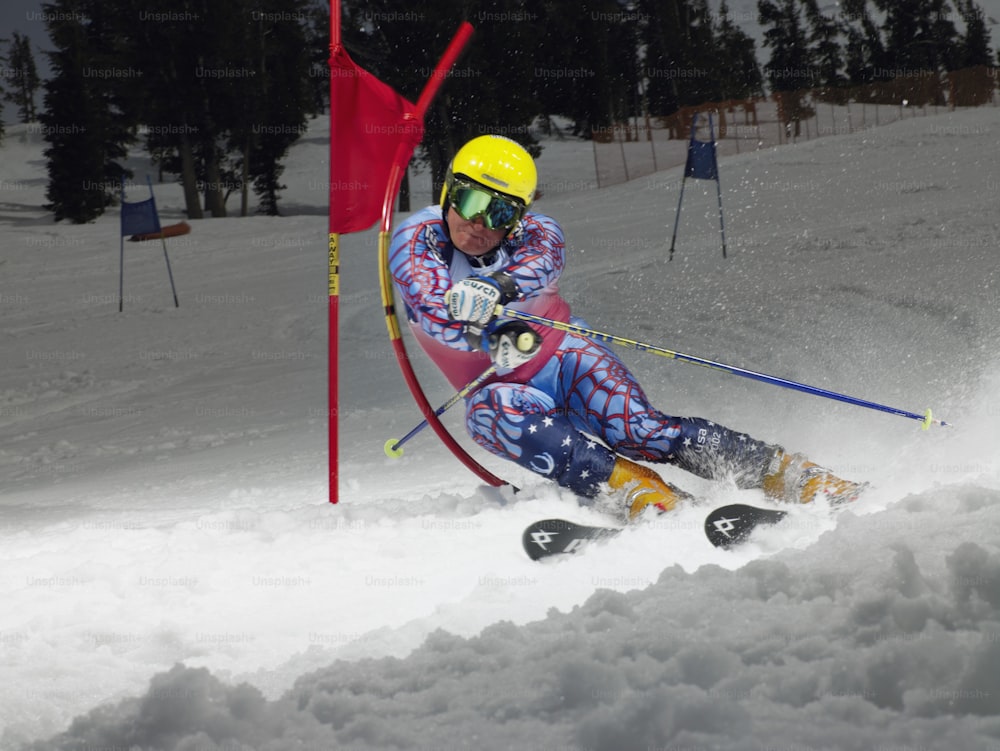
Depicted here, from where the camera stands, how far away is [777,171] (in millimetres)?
20031

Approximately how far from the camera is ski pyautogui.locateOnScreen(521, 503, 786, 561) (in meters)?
2.88

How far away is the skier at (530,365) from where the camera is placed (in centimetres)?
323

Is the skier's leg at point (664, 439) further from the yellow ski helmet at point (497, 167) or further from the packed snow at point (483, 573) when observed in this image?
the yellow ski helmet at point (497, 167)

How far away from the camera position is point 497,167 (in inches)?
134

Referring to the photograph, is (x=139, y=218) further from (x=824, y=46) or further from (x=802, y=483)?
(x=824, y=46)

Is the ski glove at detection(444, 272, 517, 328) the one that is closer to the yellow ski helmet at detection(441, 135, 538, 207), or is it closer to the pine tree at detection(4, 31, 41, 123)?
the yellow ski helmet at detection(441, 135, 538, 207)

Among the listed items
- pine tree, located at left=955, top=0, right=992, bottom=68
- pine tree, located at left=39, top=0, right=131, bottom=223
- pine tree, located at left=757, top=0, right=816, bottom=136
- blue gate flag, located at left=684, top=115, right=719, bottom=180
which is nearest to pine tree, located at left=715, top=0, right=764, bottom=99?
pine tree, located at left=757, top=0, right=816, bottom=136

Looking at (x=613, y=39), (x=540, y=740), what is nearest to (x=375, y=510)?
(x=540, y=740)

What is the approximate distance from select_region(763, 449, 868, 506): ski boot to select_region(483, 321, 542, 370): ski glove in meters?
0.90

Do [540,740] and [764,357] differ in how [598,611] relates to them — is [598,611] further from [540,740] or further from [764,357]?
[764,357]

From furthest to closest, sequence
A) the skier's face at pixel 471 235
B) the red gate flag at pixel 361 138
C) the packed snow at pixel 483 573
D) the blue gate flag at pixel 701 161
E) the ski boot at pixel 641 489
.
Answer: the blue gate flag at pixel 701 161 → the red gate flag at pixel 361 138 → the skier's face at pixel 471 235 → the ski boot at pixel 641 489 → the packed snow at pixel 483 573

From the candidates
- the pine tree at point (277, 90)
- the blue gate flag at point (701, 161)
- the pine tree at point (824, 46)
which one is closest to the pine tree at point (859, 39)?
the pine tree at point (824, 46)

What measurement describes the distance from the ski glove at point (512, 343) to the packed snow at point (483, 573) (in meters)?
0.57

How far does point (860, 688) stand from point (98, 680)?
5.90 ft
